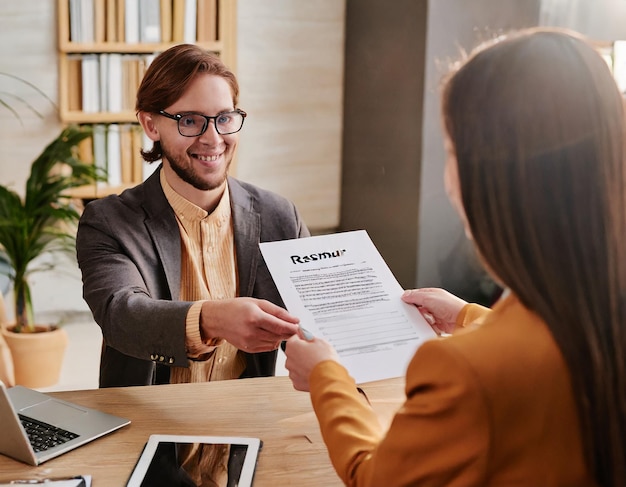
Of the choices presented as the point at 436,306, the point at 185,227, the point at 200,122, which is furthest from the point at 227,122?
the point at 436,306

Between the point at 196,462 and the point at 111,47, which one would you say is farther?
the point at 111,47

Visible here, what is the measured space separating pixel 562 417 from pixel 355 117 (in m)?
4.05

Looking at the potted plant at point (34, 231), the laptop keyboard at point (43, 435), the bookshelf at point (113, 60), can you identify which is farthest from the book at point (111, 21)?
the laptop keyboard at point (43, 435)

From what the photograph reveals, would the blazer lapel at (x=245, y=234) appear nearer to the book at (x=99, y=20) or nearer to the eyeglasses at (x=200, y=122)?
the eyeglasses at (x=200, y=122)

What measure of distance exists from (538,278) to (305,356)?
0.49 metres

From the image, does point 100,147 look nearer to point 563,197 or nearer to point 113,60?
point 113,60

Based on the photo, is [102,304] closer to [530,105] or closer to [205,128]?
[205,128]

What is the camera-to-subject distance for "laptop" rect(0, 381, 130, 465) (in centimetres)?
135

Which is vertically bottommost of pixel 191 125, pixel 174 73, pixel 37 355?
pixel 37 355

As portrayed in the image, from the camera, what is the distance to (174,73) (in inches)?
79.5

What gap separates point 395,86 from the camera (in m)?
4.38

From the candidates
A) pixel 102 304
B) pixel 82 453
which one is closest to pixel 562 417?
pixel 82 453

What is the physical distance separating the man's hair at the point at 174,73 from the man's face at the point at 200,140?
0.05 ft

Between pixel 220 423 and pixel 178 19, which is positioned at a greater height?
pixel 178 19
